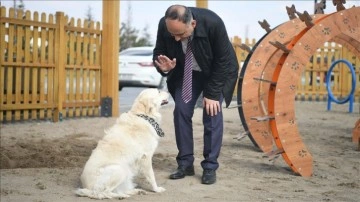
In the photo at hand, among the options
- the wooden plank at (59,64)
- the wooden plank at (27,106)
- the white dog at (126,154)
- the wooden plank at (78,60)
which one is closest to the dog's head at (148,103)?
the white dog at (126,154)

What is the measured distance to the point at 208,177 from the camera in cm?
531

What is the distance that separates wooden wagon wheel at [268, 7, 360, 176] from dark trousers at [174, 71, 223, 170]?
2.07 ft

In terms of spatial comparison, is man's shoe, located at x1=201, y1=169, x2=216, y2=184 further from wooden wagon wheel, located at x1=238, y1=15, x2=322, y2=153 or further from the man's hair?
wooden wagon wheel, located at x1=238, y1=15, x2=322, y2=153

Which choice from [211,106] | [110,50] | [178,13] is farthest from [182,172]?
[110,50]

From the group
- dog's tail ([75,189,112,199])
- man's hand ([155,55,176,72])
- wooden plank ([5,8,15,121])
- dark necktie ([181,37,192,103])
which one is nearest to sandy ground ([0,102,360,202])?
dog's tail ([75,189,112,199])

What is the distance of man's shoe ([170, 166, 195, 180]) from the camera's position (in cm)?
550

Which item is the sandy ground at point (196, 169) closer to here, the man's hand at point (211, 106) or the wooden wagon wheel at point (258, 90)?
the wooden wagon wheel at point (258, 90)

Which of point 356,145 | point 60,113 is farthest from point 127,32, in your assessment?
point 356,145

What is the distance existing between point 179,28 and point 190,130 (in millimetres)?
1278

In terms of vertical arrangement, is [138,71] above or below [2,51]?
below

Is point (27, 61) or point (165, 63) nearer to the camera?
point (165, 63)

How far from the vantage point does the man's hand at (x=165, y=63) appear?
5.16 meters

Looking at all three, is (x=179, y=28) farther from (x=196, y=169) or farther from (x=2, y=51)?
(x=2, y=51)

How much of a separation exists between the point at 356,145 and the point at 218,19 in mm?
3782
